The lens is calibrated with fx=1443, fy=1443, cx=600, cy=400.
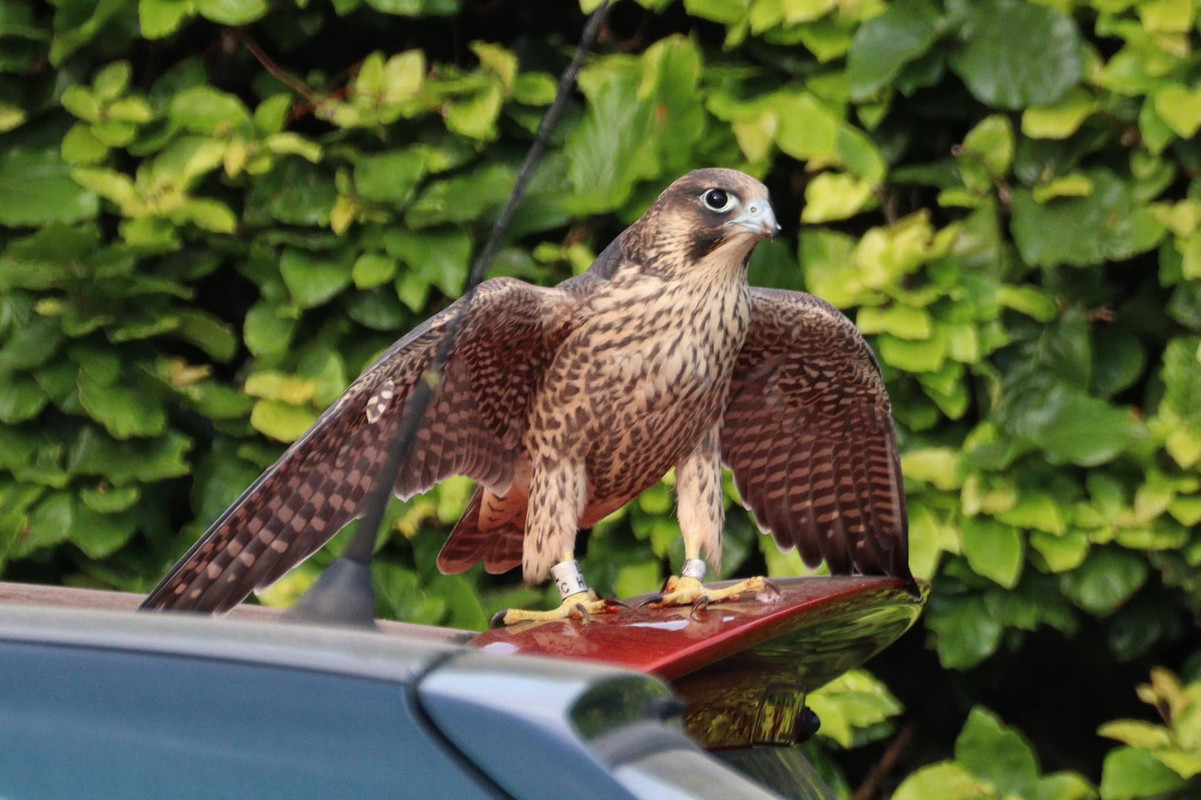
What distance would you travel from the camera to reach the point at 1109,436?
2.63 meters

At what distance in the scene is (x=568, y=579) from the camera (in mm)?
1882

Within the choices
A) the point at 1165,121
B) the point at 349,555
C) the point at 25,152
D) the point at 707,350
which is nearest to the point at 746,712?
the point at 349,555

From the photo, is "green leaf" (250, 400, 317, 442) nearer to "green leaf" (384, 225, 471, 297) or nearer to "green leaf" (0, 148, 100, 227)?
"green leaf" (384, 225, 471, 297)

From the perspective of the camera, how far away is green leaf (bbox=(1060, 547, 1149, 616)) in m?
2.72

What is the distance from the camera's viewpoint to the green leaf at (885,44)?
2.71 m

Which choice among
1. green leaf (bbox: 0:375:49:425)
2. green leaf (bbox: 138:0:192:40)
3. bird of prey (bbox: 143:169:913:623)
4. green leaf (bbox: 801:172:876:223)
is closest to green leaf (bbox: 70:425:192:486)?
green leaf (bbox: 0:375:49:425)

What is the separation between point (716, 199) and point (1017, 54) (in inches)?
38.2

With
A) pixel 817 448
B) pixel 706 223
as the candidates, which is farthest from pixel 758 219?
pixel 817 448

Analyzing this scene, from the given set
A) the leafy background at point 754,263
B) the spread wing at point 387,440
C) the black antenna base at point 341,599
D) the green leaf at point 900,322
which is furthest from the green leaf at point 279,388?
the black antenna base at point 341,599

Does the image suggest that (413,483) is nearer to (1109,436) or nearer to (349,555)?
(349,555)

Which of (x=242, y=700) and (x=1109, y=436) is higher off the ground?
(x=242, y=700)

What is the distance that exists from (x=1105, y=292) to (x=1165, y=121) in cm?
39

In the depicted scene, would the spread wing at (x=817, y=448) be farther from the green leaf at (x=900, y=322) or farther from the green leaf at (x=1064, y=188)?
the green leaf at (x=1064, y=188)

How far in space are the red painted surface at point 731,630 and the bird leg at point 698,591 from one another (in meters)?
0.04
